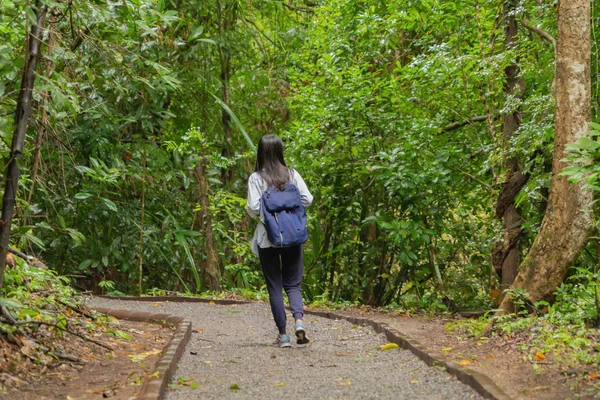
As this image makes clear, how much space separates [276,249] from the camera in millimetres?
7715

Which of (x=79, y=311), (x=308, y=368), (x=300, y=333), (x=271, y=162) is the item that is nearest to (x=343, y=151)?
(x=271, y=162)

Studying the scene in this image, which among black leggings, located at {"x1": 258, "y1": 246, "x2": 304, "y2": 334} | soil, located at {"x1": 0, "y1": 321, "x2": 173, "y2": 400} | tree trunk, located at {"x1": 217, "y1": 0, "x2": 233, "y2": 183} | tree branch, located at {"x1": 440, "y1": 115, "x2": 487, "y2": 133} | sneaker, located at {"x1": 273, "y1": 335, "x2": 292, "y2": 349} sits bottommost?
sneaker, located at {"x1": 273, "y1": 335, "x2": 292, "y2": 349}

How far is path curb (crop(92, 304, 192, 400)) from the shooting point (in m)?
4.93

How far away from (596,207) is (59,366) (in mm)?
5141

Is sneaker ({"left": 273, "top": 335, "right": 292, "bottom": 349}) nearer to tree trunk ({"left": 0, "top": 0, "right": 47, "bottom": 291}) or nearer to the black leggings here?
the black leggings

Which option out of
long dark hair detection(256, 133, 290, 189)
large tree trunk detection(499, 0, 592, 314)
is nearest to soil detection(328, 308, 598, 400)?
large tree trunk detection(499, 0, 592, 314)

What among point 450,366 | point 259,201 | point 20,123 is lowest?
point 450,366

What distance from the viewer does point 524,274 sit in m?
7.46

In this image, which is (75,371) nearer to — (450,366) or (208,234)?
(450,366)

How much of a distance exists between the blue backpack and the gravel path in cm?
104

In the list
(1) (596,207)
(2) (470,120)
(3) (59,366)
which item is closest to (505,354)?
(1) (596,207)

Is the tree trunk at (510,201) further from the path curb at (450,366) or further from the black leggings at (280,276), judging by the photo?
the black leggings at (280,276)

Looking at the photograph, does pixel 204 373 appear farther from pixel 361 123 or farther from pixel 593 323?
pixel 361 123

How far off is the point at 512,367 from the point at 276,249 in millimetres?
2659
